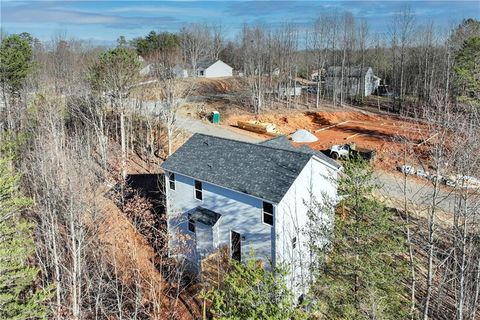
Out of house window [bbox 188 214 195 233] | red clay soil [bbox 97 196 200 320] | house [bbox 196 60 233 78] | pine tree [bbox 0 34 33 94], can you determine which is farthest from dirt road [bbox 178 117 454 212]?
house [bbox 196 60 233 78]

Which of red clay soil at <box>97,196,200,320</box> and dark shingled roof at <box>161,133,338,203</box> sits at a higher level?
dark shingled roof at <box>161,133,338,203</box>

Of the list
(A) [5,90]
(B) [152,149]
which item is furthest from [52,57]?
(B) [152,149]

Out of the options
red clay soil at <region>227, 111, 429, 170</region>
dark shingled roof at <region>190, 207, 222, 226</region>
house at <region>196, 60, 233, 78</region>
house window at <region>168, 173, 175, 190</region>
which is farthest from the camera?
house at <region>196, 60, 233, 78</region>

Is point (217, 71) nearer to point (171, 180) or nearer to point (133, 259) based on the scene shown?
point (171, 180)

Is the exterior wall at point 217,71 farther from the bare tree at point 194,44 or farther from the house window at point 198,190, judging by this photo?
the house window at point 198,190

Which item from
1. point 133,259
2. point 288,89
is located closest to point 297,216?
point 133,259

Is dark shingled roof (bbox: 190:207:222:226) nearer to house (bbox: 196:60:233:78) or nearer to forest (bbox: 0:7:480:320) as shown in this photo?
forest (bbox: 0:7:480:320)
